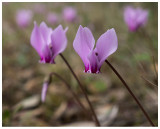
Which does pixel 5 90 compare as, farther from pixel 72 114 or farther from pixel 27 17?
pixel 27 17

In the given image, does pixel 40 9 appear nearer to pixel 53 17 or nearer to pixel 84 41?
pixel 53 17

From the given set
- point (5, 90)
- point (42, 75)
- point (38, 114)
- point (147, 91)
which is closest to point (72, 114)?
point (38, 114)

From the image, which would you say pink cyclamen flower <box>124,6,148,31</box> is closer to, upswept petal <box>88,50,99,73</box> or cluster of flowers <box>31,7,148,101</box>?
cluster of flowers <box>31,7,148,101</box>

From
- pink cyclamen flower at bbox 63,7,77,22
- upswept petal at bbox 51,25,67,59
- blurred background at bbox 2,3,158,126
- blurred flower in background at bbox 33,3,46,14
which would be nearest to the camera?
upswept petal at bbox 51,25,67,59

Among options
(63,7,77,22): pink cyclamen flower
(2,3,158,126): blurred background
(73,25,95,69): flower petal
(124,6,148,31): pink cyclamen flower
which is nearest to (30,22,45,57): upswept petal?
(73,25,95,69): flower petal

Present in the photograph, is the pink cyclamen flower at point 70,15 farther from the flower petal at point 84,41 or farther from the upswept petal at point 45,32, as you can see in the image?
the flower petal at point 84,41

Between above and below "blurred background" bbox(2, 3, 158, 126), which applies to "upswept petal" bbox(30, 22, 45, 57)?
above

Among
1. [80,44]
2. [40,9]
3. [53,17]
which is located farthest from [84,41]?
[40,9]
